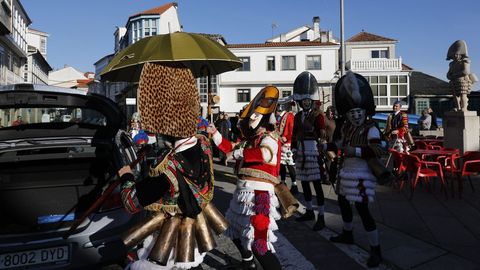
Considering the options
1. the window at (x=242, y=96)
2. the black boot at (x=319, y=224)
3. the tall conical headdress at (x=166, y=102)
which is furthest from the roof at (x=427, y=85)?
the tall conical headdress at (x=166, y=102)

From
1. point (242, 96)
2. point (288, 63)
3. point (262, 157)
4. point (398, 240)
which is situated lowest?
point (398, 240)

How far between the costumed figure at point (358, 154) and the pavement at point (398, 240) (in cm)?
36

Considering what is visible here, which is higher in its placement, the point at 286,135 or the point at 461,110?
the point at 461,110

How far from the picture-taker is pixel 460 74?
10.8 meters

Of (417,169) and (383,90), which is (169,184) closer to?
(417,169)

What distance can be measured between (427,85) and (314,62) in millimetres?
12944

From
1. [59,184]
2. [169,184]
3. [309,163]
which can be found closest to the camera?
[169,184]

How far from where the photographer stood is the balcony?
41219mm

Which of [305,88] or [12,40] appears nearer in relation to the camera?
[305,88]

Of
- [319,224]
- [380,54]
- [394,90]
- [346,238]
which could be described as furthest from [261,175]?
[380,54]

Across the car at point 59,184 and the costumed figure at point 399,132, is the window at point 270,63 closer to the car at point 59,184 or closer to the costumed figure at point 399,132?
the costumed figure at point 399,132

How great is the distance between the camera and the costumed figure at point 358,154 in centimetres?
423

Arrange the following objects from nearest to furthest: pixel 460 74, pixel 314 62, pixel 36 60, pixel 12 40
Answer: pixel 460 74, pixel 12 40, pixel 314 62, pixel 36 60

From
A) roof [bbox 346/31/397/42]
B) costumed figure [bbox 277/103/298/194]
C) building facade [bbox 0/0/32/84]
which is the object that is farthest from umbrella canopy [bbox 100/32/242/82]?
roof [bbox 346/31/397/42]
